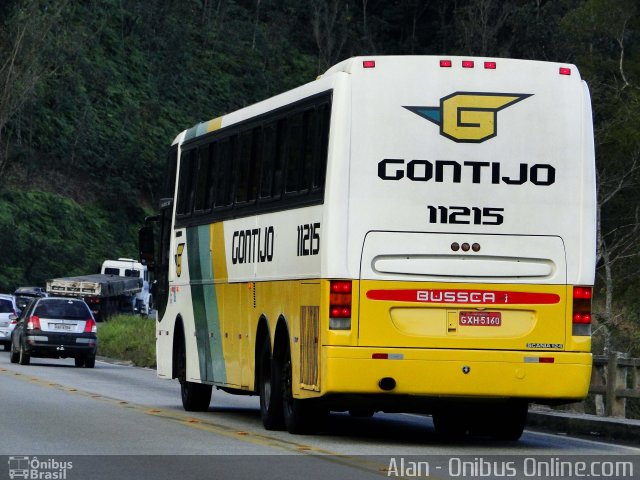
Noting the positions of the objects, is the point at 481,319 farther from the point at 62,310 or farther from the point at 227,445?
the point at 62,310

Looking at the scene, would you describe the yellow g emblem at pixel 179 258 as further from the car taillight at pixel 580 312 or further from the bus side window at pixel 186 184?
the car taillight at pixel 580 312

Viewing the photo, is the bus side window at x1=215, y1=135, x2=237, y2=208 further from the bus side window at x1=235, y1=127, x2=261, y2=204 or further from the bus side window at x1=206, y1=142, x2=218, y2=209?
the bus side window at x1=235, y1=127, x2=261, y2=204

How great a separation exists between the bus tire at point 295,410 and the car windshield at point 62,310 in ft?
69.1

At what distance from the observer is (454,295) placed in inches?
656

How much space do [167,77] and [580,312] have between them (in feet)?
259

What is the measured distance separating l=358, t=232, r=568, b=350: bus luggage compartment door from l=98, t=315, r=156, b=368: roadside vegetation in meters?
23.7

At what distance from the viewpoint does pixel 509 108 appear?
17.0m

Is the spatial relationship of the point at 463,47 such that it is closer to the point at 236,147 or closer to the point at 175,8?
the point at 175,8

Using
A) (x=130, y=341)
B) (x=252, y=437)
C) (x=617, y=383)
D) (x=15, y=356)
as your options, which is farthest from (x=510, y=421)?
(x=130, y=341)

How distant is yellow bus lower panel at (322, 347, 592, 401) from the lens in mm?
16484

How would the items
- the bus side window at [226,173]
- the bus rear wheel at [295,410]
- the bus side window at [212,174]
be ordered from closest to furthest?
the bus rear wheel at [295,410]
the bus side window at [226,173]
the bus side window at [212,174]

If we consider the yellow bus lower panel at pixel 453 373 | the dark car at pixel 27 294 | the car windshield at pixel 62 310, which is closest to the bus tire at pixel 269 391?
the yellow bus lower panel at pixel 453 373

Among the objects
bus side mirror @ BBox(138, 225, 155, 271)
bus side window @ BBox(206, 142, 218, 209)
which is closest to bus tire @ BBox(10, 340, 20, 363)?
bus side mirror @ BBox(138, 225, 155, 271)

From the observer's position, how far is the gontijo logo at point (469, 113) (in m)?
16.9
